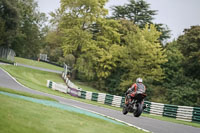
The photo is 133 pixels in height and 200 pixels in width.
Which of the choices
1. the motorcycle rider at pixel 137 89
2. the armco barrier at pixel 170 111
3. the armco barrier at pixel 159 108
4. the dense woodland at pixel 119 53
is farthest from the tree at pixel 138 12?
the motorcycle rider at pixel 137 89

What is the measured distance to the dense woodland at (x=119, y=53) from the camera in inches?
1565

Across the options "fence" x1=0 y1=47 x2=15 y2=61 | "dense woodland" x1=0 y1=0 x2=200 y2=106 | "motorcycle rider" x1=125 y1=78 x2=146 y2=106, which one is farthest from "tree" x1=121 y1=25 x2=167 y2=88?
"motorcycle rider" x1=125 y1=78 x2=146 y2=106

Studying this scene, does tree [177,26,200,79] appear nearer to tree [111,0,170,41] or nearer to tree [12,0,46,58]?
tree [111,0,170,41]

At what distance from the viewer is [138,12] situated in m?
61.1

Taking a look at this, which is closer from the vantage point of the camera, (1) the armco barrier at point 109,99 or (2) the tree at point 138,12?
(1) the armco barrier at point 109,99

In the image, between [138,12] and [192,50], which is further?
[138,12]

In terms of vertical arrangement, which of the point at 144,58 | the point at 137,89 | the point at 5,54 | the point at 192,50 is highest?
the point at 192,50

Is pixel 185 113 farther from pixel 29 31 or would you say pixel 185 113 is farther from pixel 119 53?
pixel 29 31

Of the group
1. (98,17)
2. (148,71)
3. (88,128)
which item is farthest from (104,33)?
(88,128)

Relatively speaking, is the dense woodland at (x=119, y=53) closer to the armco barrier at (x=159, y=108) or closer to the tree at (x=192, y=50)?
the tree at (x=192, y=50)

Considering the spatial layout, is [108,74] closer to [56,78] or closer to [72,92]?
[56,78]

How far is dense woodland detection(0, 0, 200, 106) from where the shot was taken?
1565 inches

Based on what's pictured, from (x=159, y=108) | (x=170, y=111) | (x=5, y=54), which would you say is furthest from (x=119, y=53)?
(x=5, y=54)

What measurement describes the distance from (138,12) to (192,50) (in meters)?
23.1
